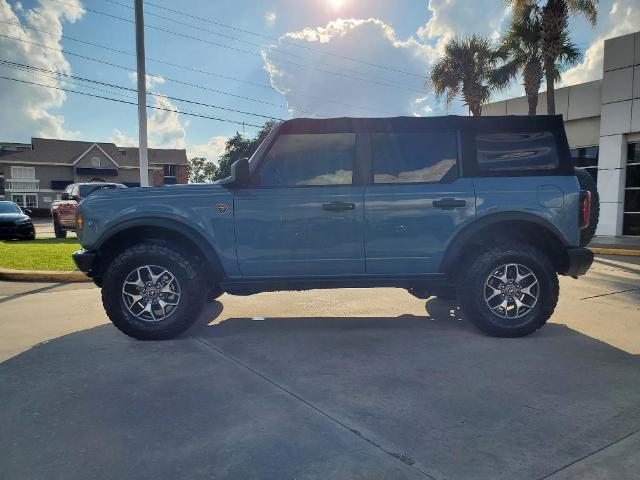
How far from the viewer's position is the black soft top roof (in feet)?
14.8

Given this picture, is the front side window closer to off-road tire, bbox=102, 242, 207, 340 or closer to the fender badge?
the fender badge

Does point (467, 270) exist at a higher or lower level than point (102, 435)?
higher

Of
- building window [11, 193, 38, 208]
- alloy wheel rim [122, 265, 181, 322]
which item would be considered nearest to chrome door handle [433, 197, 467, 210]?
alloy wheel rim [122, 265, 181, 322]

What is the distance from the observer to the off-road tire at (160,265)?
14.1 feet

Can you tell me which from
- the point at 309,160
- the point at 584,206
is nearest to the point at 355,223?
the point at 309,160

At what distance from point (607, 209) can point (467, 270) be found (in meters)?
16.3

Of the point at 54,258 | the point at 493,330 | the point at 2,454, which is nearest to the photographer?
the point at 2,454

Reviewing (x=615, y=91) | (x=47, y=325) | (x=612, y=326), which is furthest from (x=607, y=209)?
(x=47, y=325)

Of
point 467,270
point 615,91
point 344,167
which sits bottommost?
point 467,270

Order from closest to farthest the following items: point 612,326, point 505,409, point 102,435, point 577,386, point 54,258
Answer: point 102,435, point 505,409, point 577,386, point 612,326, point 54,258

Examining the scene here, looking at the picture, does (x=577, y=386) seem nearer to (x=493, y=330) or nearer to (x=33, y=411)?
(x=493, y=330)

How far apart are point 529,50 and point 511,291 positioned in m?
17.0

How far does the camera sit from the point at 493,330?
4.40 metres

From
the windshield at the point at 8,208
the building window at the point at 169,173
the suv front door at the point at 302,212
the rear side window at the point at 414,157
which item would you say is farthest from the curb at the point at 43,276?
the building window at the point at 169,173
